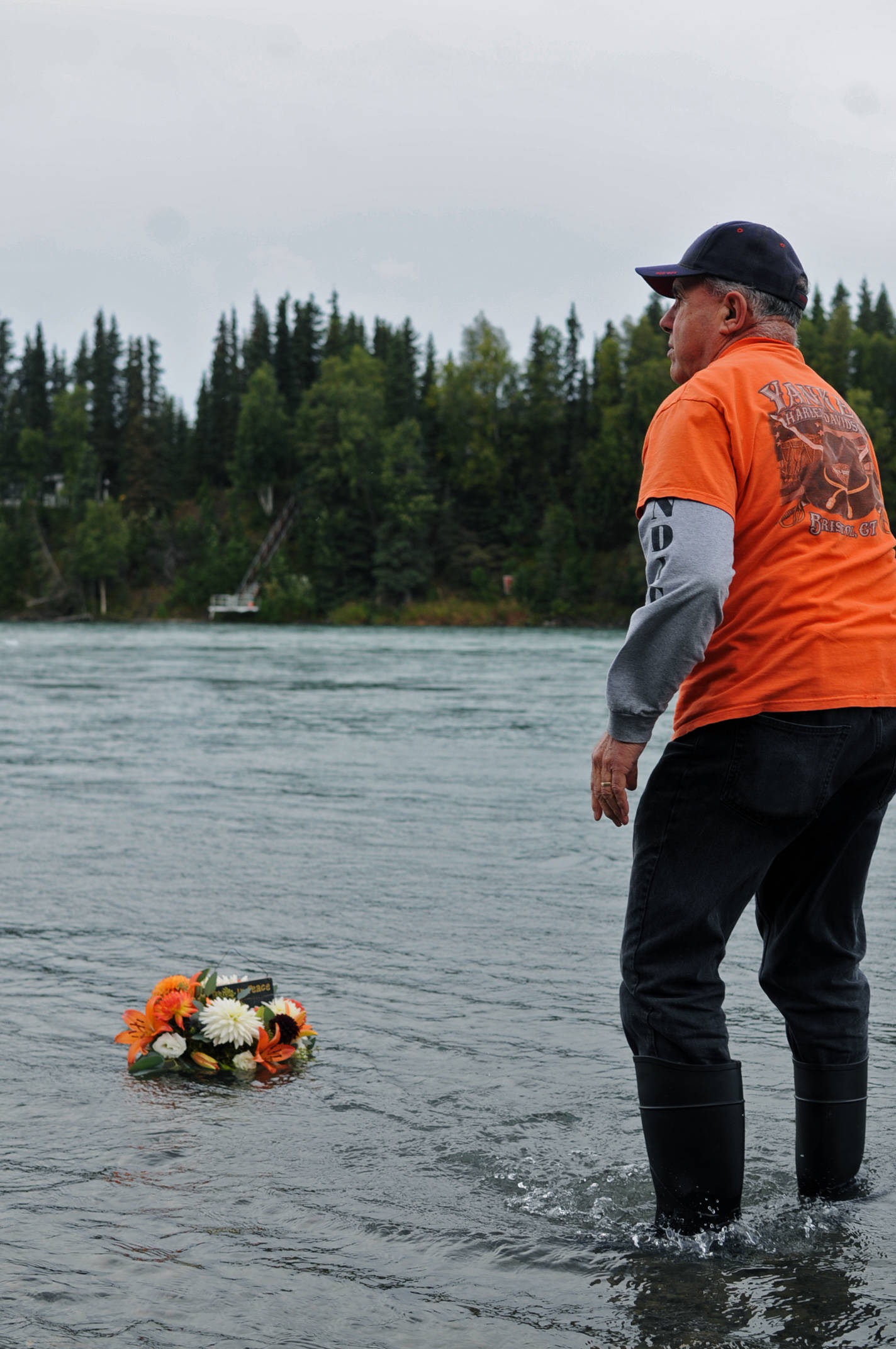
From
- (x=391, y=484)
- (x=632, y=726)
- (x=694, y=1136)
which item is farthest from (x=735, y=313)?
(x=391, y=484)

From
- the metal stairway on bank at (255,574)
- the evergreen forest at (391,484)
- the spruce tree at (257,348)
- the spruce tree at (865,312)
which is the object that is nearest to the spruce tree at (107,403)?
the evergreen forest at (391,484)

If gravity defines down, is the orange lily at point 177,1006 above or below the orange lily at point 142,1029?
above

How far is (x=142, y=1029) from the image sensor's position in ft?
14.7

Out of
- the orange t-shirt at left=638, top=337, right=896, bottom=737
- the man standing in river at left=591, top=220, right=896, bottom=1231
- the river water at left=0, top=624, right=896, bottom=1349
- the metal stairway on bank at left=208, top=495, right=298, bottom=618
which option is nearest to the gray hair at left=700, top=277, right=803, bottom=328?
the man standing in river at left=591, top=220, right=896, bottom=1231

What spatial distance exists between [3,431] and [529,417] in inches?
2136

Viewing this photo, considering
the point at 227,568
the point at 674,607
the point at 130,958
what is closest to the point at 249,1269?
the point at 674,607

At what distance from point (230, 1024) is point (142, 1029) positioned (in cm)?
31

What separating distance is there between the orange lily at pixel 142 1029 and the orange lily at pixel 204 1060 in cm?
12

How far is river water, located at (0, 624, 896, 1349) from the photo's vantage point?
283 cm

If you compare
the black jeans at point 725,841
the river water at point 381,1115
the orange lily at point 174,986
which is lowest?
the river water at point 381,1115

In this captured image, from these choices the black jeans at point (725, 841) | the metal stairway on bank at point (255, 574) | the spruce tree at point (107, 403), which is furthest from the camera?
the spruce tree at point (107, 403)

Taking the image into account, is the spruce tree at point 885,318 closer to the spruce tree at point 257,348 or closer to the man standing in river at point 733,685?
the spruce tree at point 257,348

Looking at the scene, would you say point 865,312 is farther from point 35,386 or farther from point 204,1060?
point 204,1060

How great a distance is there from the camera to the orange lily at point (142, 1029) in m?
4.43
